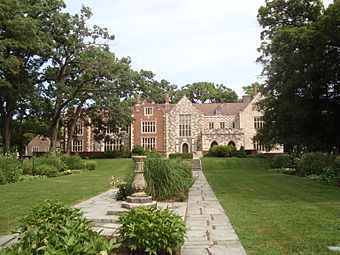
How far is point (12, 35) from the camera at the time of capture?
24.7m

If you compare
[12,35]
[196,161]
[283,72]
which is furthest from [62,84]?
[283,72]

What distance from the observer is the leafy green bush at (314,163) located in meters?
19.8

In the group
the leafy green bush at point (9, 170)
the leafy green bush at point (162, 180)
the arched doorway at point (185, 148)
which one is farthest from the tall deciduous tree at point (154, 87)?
the leafy green bush at point (162, 180)

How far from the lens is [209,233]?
6.23m

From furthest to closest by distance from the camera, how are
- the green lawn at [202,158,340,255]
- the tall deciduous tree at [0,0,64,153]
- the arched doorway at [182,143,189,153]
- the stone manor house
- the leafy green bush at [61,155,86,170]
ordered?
the arched doorway at [182,143,189,153] < the stone manor house < the leafy green bush at [61,155,86,170] < the tall deciduous tree at [0,0,64,153] < the green lawn at [202,158,340,255]

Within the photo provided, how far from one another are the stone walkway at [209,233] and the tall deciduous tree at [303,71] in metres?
13.9

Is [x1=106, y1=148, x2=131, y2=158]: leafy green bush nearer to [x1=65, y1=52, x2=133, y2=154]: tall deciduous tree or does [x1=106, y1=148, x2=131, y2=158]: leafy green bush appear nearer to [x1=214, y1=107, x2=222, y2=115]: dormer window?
[x1=65, y1=52, x2=133, y2=154]: tall deciduous tree

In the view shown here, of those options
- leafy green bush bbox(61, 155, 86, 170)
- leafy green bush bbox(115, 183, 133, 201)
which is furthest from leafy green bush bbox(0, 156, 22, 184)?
leafy green bush bbox(115, 183, 133, 201)

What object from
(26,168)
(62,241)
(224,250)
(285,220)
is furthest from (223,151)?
(62,241)

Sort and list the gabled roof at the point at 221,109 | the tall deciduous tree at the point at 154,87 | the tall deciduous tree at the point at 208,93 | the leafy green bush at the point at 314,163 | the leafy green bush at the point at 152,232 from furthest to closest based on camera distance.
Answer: the tall deciduous tree at the point at 208,93, the gabled roof at the point at 221,109, the tall deciduous tree at the point at 154,87, the leafy green bush at the point at 314,163, the leafy green bush at the point at 152,232

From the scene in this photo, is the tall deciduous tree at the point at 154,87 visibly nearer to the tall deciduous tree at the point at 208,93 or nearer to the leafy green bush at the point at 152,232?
the tall deciduous tree at the point at 208,93

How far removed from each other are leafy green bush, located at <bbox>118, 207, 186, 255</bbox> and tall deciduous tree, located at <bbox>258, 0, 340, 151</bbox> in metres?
17.1

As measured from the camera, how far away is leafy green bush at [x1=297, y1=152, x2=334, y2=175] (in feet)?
64.9

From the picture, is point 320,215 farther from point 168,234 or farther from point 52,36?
point 52,36
